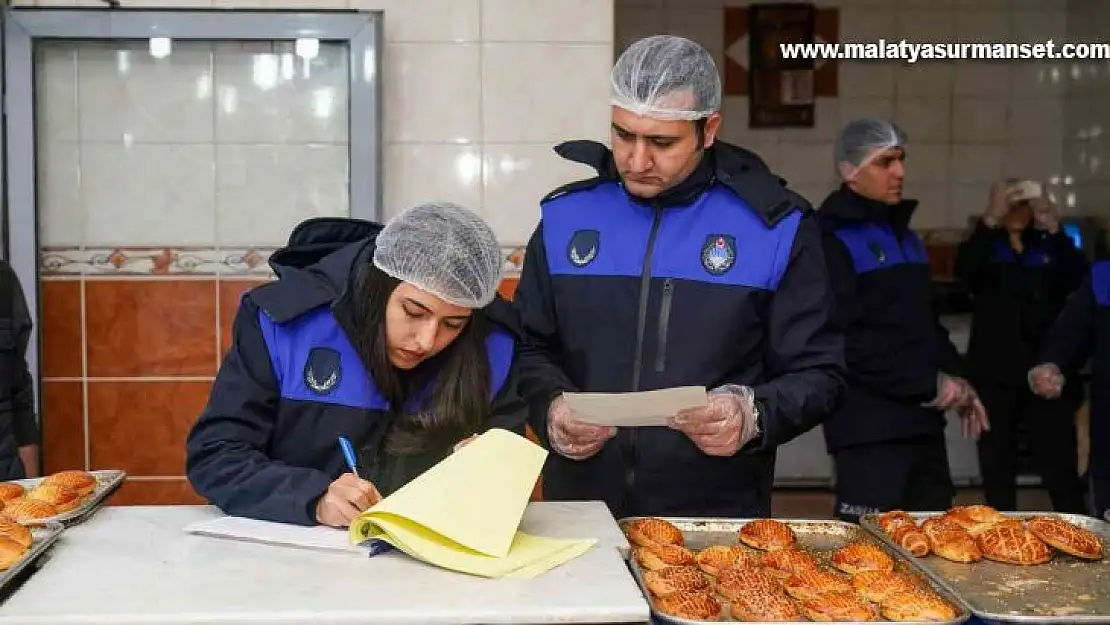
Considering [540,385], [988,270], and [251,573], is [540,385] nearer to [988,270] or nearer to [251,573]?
[251,573]

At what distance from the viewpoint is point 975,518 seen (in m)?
2.05

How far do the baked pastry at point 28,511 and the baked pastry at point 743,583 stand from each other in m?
1.09

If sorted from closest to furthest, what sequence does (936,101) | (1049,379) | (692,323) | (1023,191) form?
(692,323), (1049,379), (1023,191), (936,101)

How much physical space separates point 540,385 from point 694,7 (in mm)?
4366

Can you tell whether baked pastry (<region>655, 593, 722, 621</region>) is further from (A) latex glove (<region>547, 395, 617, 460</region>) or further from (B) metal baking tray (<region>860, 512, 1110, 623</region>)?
(A) latex glove (<region>547, 395, 617, 460</region>)

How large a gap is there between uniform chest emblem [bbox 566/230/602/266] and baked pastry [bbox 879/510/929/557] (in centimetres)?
79

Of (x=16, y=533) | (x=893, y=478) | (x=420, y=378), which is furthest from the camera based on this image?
(x=893, y=478)

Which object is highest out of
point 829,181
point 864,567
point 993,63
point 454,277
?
point 993,63

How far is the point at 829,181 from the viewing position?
6.19m

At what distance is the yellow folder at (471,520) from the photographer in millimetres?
1644

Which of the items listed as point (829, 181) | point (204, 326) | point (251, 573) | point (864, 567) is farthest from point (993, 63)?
point (251, 573)

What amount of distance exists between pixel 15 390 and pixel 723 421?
1.98 metres

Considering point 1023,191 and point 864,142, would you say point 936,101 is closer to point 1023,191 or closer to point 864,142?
point 1023,191

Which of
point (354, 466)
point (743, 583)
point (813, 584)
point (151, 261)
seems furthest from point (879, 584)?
point (151, 261)
